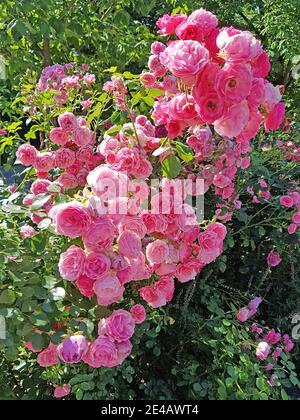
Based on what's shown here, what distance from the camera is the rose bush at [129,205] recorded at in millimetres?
1175

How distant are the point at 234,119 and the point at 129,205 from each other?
1.14ft

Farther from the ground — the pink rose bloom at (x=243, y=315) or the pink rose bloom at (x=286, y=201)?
the pink rose bloom at (x=286, y=201)

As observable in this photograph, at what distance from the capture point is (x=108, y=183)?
128 cm

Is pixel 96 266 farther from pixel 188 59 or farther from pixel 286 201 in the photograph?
pixel 286 201

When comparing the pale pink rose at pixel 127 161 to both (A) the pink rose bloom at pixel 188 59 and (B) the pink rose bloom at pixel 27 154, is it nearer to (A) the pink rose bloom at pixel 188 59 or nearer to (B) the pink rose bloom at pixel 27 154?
(A) the pink rose bloom at pixel 188 59

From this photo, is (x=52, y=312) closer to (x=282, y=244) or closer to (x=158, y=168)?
(x=158, y=168)

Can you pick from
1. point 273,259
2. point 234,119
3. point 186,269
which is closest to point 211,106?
point 234,119

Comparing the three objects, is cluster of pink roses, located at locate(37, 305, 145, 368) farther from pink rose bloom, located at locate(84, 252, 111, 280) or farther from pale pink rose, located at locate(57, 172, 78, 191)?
pale pink rose, located at locate(57, 172, 78, 191)

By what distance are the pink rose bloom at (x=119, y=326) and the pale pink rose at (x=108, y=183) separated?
0.33 metres

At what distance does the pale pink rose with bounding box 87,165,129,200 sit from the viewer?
4.16 ft

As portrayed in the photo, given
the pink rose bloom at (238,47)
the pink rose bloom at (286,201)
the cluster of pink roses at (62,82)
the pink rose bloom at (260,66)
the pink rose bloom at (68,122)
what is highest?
the pink rose bloom at (238,47)

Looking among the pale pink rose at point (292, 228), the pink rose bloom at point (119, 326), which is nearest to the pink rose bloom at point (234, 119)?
the pink rose bloom at point (119, 326)

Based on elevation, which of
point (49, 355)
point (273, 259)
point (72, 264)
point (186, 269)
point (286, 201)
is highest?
point (72, 264)

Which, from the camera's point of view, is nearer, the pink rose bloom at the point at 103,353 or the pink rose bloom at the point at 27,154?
the pink rose bloom at the point at 103,353
